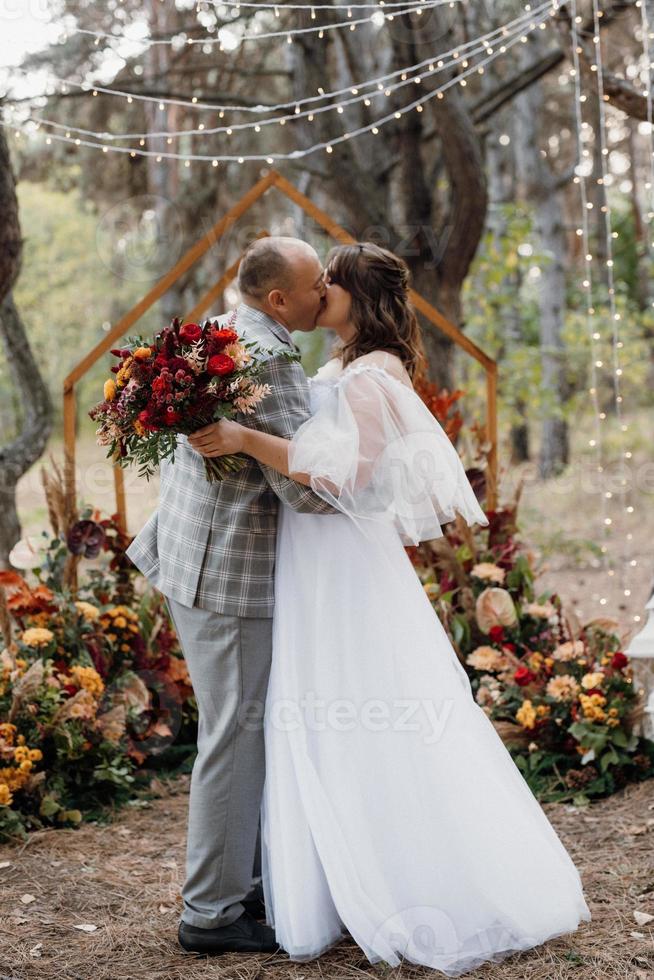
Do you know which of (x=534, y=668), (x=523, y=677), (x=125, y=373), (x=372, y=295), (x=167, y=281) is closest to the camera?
(x=125, y=373)

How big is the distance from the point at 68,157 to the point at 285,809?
917cm

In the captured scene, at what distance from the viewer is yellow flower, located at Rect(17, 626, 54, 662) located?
404 cm

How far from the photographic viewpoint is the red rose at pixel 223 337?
2.44 meters

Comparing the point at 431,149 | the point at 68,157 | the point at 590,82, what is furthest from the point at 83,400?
the point at 590,82

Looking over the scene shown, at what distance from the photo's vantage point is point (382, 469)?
8.82ft

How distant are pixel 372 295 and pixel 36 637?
6.71ft

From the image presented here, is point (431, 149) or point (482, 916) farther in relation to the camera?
point (431, 149)

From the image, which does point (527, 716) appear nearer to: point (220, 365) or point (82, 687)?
point (82, 687)

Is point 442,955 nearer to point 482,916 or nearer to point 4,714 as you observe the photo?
point 482,916

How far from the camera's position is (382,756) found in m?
2.71

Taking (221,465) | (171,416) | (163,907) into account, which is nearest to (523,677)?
(163,907)

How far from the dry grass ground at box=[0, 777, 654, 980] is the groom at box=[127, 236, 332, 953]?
0.18m

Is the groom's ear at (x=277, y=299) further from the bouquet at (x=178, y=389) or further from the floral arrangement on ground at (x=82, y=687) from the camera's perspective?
the floral arrangement on ground at (x=82, y=687)

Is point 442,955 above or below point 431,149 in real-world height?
below
